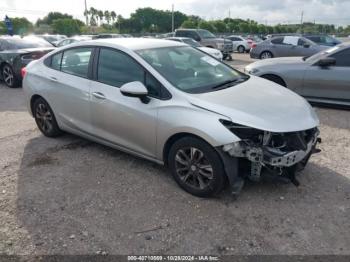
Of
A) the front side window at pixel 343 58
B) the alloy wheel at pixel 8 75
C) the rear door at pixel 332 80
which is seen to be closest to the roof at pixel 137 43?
the rear door at pixel 332 80

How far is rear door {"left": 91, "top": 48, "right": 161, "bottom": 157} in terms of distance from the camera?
12.6 ft

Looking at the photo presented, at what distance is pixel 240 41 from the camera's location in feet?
92.0

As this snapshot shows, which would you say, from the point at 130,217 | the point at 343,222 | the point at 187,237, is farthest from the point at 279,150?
the point at 130,217

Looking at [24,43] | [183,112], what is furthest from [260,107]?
[24,43]

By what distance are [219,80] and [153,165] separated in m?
1.38

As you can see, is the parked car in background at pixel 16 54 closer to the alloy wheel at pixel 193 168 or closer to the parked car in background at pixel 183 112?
the parked car in background at pixel 183 112

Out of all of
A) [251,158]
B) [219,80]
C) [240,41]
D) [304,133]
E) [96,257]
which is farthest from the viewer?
[240,41]

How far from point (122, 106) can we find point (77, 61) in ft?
4.13

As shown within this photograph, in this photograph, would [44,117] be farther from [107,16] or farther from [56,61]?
[107,16]

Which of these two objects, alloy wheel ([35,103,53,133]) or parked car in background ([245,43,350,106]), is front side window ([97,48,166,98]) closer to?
alloy wheel ([35,103,53,133])

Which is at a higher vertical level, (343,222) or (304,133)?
(304,133)

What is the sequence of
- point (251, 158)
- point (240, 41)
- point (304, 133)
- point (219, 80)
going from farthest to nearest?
point (240, 41)
point (219, 80)
point (304, 133)
point (251, 158)

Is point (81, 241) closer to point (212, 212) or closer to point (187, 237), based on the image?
point (187, 237)

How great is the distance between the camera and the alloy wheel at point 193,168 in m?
3.48
